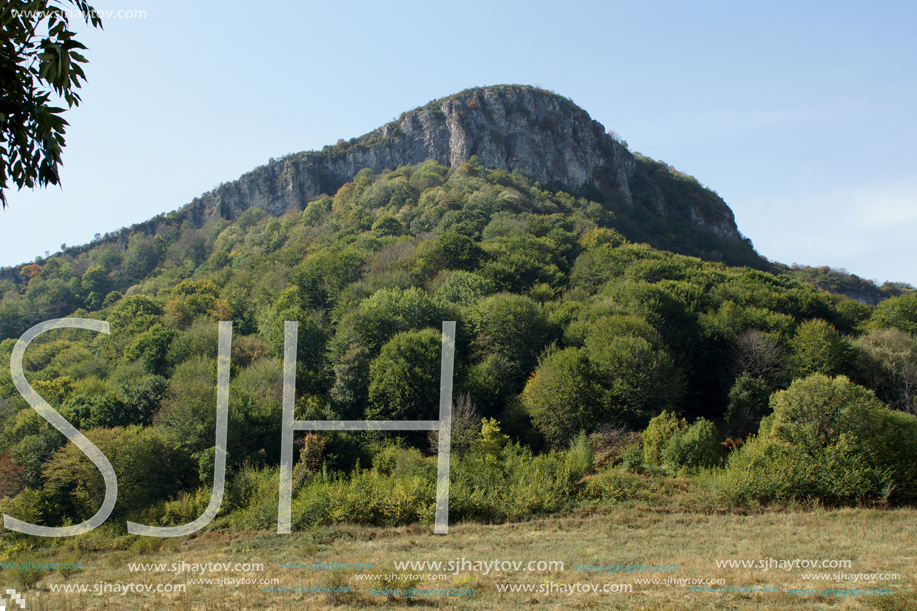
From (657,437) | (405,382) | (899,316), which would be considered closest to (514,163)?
(899,316)

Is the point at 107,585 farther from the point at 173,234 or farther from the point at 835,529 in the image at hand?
the point at 173,234

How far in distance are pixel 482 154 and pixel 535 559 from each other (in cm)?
8978

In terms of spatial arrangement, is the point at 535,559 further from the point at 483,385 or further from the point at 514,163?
the point at 514,163

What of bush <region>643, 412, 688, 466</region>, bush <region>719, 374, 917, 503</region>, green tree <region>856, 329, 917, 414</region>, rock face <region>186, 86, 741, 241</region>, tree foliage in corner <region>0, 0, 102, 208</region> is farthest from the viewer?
rock face <region>186, 86, 741, 241</region>

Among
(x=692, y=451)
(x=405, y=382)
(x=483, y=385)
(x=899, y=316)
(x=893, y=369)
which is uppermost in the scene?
(x=899, y=316)

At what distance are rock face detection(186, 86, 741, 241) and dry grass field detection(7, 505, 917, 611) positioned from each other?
83.4 metres

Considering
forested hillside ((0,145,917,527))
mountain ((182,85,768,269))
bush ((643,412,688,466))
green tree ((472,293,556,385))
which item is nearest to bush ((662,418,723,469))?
forested hillside ((0,145,917,527))

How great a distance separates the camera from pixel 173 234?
108500mm

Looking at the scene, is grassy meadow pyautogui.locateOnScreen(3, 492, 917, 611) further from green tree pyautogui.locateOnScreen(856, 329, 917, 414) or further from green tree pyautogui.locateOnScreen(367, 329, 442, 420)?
green tree pyautogui.locateOnScreen(856, 329, 917, 414)

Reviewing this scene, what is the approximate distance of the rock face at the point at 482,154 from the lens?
104m

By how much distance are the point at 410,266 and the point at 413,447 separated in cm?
2877

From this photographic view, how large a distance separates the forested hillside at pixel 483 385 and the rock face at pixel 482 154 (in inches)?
1317

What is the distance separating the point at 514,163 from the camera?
103 metres

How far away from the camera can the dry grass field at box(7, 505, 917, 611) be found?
15.1 meters
